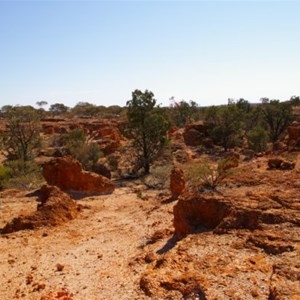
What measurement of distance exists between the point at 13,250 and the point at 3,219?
4.33 meters

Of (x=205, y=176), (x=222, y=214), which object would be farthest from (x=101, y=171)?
(x=222, y=214)

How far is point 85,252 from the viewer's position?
12141mm

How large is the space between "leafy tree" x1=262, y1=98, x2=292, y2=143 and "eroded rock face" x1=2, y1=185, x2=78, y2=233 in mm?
31070

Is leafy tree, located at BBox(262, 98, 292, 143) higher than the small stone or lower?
higher

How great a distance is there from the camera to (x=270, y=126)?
4381cm

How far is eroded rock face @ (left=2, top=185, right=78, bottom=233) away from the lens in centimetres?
1473

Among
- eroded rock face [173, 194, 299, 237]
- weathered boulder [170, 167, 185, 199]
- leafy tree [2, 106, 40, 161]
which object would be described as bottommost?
weathered boulder [170, 167, 185, 199]

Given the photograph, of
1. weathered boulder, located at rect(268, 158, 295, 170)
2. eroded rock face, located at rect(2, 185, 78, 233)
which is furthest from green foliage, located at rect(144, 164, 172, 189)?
eroded rock face, located at rect(2, 185, 78, 233)

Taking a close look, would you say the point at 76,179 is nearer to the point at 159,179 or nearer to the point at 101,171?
the point at 101,171

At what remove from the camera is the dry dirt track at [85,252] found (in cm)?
944

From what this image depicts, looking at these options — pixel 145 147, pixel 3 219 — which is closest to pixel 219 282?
pixel 3 219

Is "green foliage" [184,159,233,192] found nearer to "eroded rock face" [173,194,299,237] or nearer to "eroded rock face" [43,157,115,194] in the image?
"eroded rock face" [43,157,115,194]

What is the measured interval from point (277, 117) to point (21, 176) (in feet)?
99.2

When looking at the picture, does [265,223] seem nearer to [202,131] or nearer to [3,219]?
[3,219]
